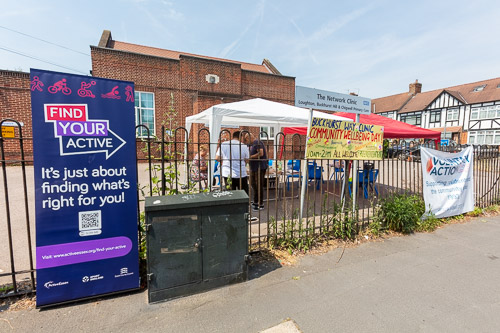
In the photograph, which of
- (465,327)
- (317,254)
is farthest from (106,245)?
(465,327)

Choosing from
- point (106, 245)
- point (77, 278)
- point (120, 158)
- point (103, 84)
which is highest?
point (103, 84)

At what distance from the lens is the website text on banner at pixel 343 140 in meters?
3.89

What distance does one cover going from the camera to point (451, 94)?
30891mm

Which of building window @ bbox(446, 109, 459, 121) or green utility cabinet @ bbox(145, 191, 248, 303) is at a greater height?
building window @ bbox(446, 109, 459, 121)

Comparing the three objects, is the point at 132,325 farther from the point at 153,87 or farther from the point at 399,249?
the point at 153,87

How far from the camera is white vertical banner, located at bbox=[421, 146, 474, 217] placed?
4949mm

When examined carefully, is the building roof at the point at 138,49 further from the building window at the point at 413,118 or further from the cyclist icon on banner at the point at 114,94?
the building window at the point at 413,118

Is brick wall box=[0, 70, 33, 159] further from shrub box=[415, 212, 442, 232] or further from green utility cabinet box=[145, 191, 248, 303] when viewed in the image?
shrub box=[415, 212, 442, 232]

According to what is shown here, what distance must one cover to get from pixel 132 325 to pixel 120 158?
1587 mm

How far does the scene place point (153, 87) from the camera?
14750 mm

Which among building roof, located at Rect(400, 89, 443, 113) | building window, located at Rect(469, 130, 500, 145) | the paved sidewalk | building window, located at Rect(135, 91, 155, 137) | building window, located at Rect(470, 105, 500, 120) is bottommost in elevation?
the paved sidewalk

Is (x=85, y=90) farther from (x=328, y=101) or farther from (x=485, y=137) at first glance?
(x=485, y=137)

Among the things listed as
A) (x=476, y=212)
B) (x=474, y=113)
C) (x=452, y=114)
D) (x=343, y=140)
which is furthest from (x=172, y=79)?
(x=474, y=113)

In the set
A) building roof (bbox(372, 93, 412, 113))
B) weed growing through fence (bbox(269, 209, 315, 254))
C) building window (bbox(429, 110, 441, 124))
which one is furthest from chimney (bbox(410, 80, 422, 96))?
weed growing through fence (bbox(269, 209, 315, 254))
